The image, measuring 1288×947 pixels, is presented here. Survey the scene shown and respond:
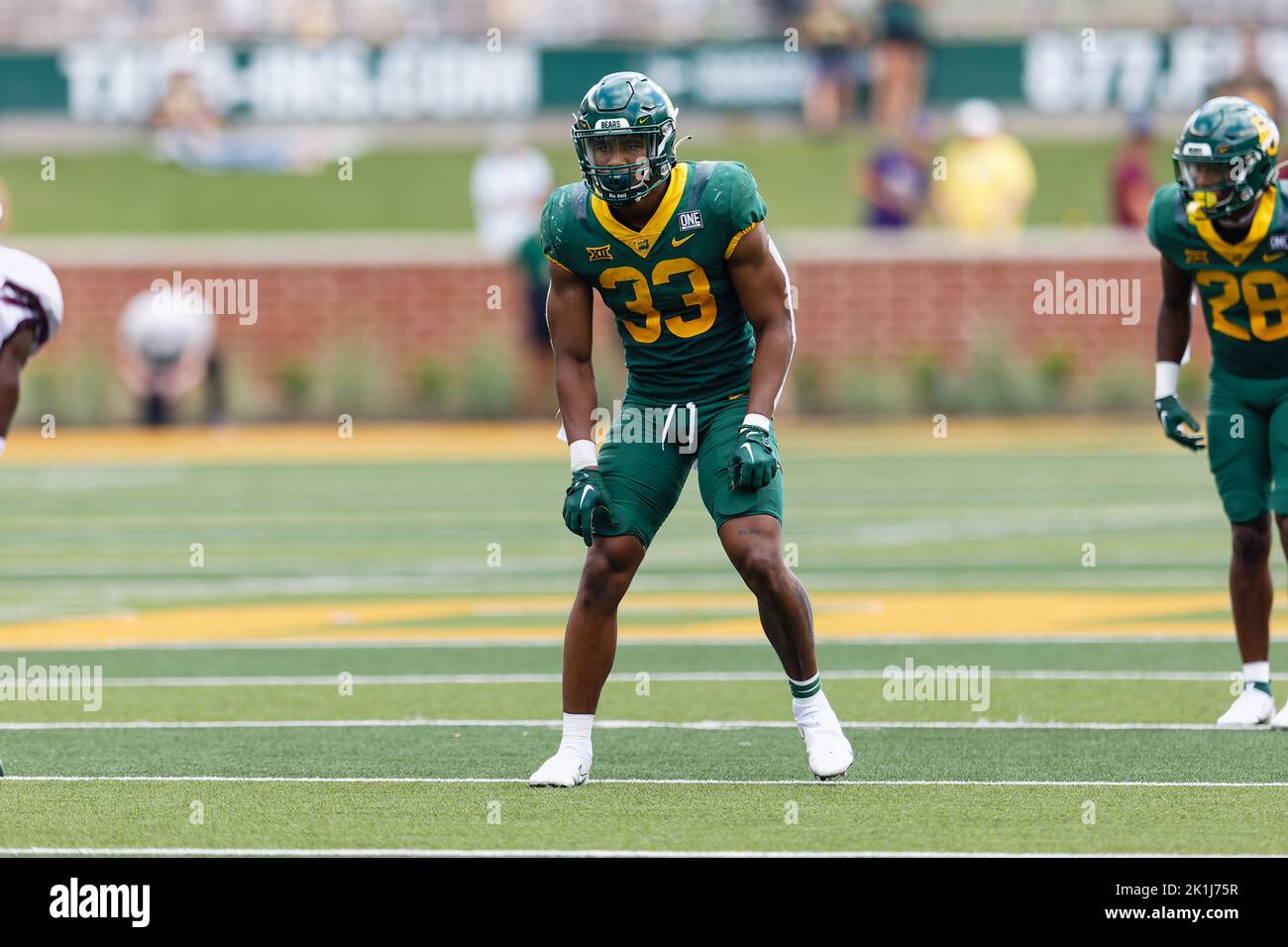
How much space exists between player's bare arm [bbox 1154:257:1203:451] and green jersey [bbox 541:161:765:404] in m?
1.77

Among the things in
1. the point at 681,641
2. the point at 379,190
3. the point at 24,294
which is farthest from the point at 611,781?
the point at 379,190

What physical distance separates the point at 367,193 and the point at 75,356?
10.3m

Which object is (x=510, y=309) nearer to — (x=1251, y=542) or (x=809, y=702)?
(x=1251, y=542)

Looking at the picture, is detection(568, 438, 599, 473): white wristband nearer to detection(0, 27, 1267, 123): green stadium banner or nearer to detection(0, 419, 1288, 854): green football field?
A: detection(0, 419, 1288, 854): green football field

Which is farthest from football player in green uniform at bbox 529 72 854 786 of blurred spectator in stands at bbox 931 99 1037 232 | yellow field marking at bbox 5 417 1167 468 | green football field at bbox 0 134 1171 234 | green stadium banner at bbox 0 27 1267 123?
green stadium banner at bbox 0 27 1267 123

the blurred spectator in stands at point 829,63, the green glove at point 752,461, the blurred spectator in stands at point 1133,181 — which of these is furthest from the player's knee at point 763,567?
the blurred spectator in stands at point 829,63

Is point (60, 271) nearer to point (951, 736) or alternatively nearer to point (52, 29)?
point (52, 29)

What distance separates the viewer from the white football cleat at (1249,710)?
26.9ft

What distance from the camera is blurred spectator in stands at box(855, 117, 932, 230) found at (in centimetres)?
2614

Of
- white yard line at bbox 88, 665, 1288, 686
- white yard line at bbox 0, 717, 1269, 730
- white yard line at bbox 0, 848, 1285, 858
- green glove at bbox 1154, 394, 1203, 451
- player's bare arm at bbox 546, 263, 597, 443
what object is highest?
player's bare arm at bbox 546, 263, 597, 443

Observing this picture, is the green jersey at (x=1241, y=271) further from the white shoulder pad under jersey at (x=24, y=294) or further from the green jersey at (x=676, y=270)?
the white shoulder pad under jersey at (x=24, y=294)

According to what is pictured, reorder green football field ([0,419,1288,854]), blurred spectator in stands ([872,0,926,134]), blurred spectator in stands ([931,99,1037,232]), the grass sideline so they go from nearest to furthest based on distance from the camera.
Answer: the grass sideline < green football field ([0,419,1288,854]) < blurred spectator in stands ([931,99,1037,232]) < blurred spectator in stands ([872,0,926,134])

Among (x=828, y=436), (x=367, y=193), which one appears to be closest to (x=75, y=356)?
(x=828, y=436)

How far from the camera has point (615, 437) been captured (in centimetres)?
731
